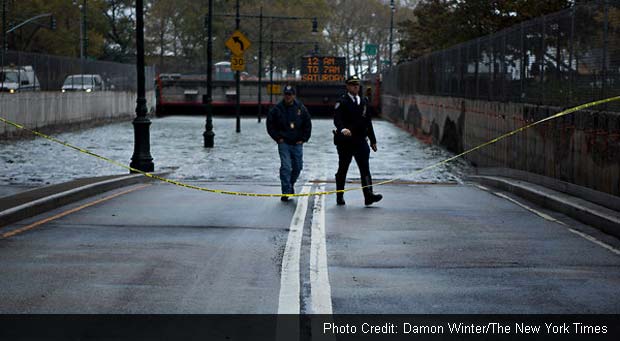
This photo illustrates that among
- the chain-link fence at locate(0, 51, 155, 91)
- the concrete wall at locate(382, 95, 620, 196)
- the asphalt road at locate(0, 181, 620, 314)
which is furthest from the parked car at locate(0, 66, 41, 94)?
the asphalt road at locate(0, 181, 620, 314)

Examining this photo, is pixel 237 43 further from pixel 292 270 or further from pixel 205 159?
pixel 292 270

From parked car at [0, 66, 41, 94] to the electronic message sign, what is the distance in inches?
1470

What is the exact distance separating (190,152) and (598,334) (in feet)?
81.2

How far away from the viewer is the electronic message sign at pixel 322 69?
7525 centimetres

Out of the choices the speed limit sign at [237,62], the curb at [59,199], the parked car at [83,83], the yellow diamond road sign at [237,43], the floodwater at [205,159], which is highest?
the yellow diamond road sign at [237,43]

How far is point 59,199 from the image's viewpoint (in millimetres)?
15562

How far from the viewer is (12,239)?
39.7 feet

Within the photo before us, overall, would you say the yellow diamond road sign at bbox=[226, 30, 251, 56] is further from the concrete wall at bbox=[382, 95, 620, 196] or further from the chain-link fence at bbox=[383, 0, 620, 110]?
the chain-link fence at bbox=[383, 0, 620, 110]

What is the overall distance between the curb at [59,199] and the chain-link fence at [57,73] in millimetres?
16318

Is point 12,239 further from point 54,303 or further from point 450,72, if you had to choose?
point 450,72

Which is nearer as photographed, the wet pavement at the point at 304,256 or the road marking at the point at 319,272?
the road marking at the point at 319,272

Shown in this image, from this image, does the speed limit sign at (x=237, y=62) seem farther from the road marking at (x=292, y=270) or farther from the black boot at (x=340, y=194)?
the road marking at (x=292, y=270)

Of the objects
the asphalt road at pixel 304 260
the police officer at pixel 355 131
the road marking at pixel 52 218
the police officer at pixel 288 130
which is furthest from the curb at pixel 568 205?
the road marking at pixel 52 218

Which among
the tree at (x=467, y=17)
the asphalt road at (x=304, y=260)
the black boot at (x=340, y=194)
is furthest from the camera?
the tree at (x=467, y=17)
